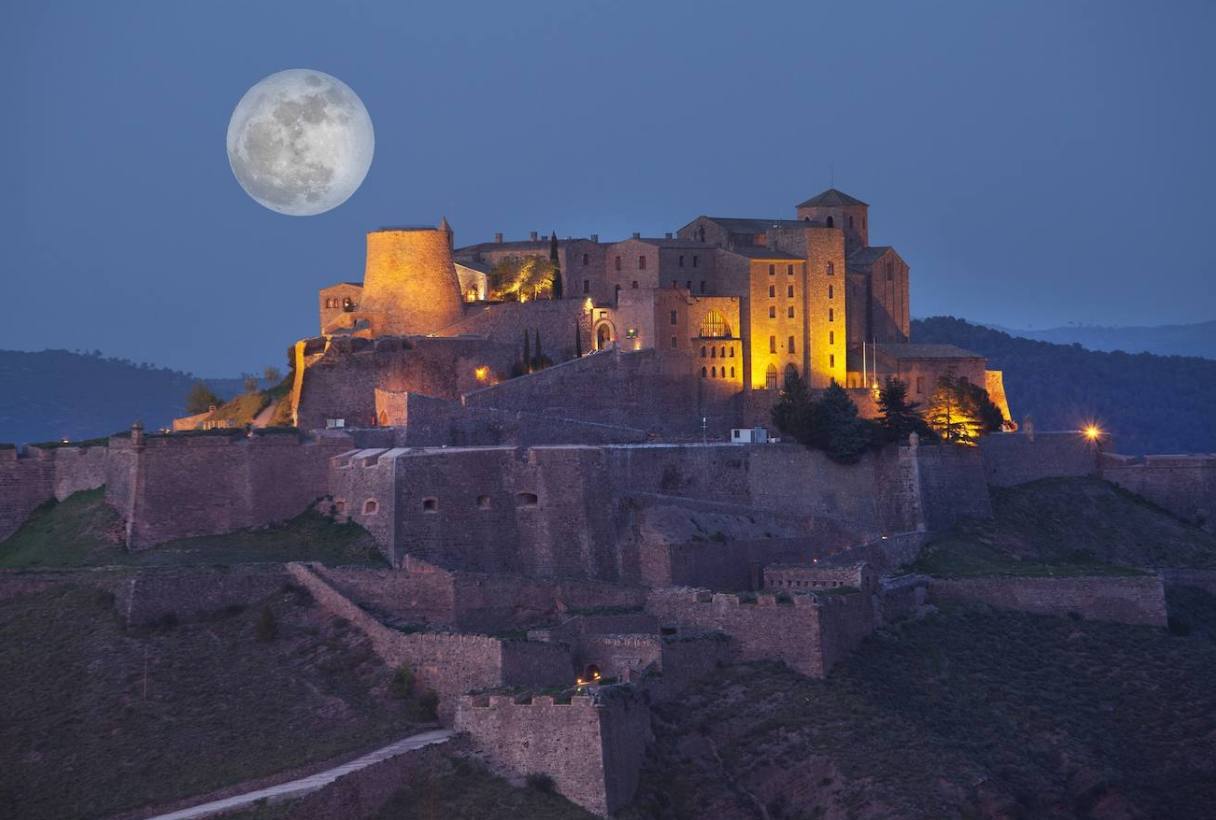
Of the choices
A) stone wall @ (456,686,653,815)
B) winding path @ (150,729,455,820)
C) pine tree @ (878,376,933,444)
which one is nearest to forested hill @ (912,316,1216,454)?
pine tree @ (878,376,933,444)

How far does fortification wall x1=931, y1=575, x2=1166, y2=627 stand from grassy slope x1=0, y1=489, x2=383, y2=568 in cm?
1477

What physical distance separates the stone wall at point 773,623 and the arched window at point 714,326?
21.1 m

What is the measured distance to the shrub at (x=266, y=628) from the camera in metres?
47.3

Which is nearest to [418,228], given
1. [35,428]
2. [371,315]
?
[371,315]

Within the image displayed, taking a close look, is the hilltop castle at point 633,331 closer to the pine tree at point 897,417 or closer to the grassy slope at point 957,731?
the pine tree at point 897,417

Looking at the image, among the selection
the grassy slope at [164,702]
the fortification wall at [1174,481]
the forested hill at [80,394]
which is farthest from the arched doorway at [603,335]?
the forested hill at [80,394]

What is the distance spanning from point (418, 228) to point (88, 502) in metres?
16.2

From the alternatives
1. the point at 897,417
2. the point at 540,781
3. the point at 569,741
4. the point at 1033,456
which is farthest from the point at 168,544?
the point at 1033,456

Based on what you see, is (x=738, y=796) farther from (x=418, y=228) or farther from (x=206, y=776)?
(x=418, y=228)

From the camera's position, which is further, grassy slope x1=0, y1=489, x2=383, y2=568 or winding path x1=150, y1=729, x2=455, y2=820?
grassy slope x1=0, y1=489, x2=383, y2=568

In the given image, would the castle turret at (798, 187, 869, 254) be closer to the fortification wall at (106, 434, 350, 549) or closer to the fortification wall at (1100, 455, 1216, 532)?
the fortification wall at (1100, 455, 1216, 532)

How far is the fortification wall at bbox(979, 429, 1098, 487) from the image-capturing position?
68562mm

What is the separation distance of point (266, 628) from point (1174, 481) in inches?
1342

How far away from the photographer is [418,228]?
68000 millimetres
